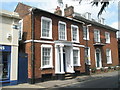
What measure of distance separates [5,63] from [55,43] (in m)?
5.38

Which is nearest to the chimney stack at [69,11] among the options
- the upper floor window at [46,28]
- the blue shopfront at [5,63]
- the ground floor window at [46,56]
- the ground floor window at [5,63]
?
the upper floor window at [46,28]

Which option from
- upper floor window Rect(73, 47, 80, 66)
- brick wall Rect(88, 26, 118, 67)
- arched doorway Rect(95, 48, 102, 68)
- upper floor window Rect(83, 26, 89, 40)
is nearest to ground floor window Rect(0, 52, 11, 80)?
upper floor window Rect(73, 47, 80, 66)

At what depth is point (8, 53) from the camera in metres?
13.1

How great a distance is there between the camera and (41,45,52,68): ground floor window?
48.4ft

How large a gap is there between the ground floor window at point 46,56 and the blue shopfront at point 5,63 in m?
3.18

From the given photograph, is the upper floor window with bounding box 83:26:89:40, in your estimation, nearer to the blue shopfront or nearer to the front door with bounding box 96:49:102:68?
the front door with bounding box 96:49:102:68

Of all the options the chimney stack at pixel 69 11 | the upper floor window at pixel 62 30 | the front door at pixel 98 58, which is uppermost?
the chimney stack at pixel 69 11

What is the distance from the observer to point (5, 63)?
12.9m

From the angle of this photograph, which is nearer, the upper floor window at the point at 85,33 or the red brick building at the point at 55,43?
the red brick building at the point at 55,43

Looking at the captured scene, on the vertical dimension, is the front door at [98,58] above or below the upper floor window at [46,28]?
below

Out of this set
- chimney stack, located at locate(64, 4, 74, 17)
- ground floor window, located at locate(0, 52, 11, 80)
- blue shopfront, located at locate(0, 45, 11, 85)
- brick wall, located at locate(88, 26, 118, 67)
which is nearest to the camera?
blue shopfront, located at locate(0, 45, 11, 85)

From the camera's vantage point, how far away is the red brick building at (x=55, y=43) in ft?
47.0

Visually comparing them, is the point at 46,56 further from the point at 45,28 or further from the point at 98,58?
the point at 98,58

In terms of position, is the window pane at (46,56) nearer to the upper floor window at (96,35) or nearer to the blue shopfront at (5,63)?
the blue shopfront at (5,63)
